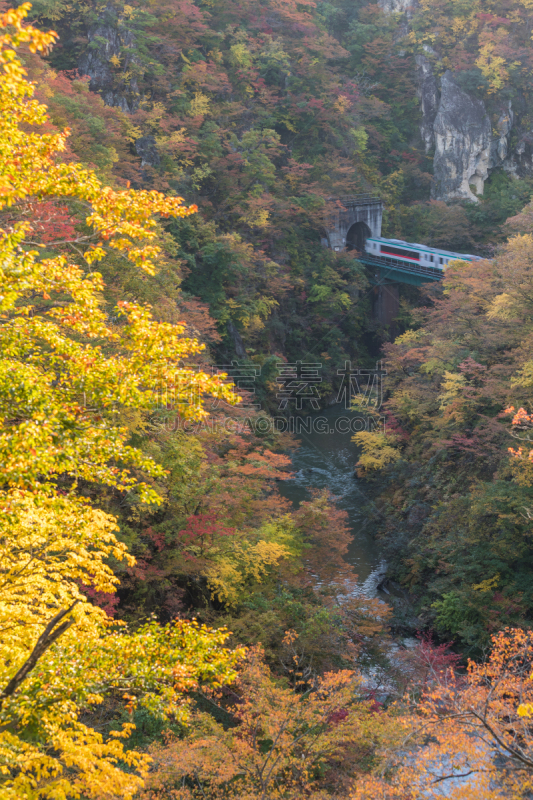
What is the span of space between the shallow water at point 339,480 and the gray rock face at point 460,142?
20.6m

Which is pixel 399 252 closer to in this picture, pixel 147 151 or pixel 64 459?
pixel 147 151

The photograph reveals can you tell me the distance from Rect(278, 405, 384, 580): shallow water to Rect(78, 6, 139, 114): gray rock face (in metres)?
20.8

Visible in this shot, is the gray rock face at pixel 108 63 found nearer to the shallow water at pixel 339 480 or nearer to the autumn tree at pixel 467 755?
the shallow water at pixel 339 480

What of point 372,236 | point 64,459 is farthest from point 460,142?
point 64,459

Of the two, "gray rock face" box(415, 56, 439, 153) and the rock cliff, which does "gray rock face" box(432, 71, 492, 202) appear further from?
"gray rock face" box(415, 56, 439, 153)

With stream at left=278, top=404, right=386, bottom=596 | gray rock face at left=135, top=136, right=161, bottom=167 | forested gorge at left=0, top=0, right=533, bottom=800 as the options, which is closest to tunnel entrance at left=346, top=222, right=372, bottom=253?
forested gorge at left=0, top=0, right=533, bottom=800

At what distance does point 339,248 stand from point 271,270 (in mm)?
8964

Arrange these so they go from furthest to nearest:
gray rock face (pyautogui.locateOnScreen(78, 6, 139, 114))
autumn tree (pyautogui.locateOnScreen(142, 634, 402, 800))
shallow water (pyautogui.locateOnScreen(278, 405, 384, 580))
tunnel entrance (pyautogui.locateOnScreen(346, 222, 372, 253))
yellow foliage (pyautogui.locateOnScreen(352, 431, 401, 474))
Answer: tunnel entrance (pyautogui.locateOnScreen(346, 222, 372, 253)), gray rock face (pyautogui.locateOnScreen(78, 6, 139, 114)), yellow foliage (pyautogui.locateOnScreen(352, 431, 401, 474)), shallow water (pyautogui.locateOnScreen(278, 405, 384, 580)), autumn tree (pyautogui.locateOnScreen(142, 634, 402, 800))

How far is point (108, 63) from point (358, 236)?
762 inches

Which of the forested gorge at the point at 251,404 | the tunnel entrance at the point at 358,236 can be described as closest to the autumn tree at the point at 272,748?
the forested gorge at the point at 251,404

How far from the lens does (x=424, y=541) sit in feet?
60.4

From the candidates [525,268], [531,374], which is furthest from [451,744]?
[525,268]

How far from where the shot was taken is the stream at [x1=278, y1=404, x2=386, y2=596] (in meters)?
19.7

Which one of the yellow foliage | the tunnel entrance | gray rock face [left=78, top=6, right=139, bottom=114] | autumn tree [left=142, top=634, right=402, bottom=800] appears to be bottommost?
autumn tree [left=142, top=634, right=402, bottom=800]
